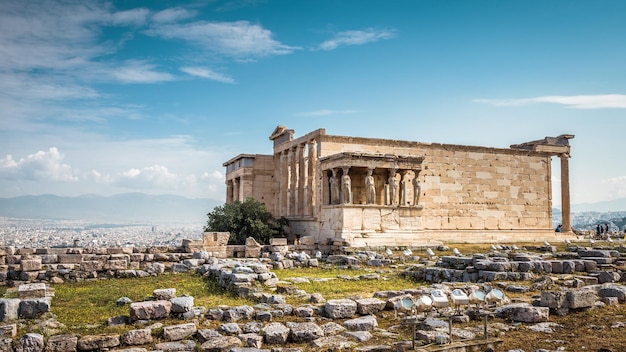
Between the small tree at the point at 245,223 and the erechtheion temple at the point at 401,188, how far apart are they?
5.31 ft

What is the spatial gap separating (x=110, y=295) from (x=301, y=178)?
55.1ft

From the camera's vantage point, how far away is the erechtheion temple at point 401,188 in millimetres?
25453

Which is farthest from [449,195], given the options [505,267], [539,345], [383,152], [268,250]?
[539,345]

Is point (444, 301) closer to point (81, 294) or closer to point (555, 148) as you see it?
point (81, 294)

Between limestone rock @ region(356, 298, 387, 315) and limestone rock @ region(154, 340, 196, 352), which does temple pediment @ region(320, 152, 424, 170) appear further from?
limestone rock @ region(154, 340, 196, 352)

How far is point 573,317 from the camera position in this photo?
9.95 meters

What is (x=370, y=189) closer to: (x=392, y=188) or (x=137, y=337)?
(x=392, y=188)

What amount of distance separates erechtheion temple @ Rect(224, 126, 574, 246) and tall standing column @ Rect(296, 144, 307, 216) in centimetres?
5

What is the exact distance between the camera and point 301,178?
2950 centimetres

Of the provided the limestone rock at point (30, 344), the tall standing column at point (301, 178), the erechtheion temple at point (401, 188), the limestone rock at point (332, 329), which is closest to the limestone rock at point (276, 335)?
the limestone rock at point (332, 329)

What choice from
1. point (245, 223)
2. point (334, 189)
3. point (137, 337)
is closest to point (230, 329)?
point (137, 337)

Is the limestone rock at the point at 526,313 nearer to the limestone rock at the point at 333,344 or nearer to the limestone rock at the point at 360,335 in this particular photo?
the limestone rock at the point at 360,335

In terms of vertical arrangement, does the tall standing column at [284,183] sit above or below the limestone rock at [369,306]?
above

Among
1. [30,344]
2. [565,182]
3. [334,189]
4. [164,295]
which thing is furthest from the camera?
[565,182]
